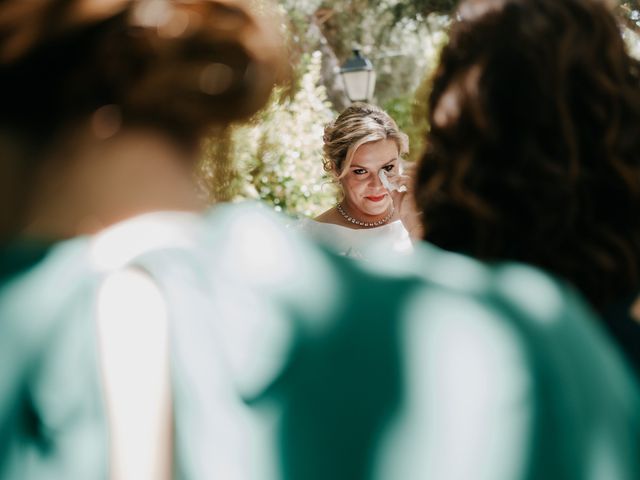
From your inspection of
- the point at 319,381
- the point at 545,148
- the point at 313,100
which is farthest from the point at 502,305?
the point at 313,100

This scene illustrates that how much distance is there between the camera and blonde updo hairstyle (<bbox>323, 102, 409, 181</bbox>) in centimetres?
429

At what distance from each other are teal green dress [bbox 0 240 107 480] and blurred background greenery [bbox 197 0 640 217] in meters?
0.36

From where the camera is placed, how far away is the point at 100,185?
1.20m

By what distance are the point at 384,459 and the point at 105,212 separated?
1.72 feet

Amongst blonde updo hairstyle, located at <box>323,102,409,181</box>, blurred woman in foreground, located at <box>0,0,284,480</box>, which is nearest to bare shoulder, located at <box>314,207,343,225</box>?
blonde updo hairstyle, located at <box>323,102,409,181</box>

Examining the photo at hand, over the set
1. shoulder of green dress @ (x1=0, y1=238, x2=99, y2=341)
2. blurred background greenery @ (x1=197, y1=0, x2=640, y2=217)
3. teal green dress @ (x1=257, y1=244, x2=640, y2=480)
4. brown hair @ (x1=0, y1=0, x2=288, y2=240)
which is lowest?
blurred background greenery @ (x1=197, y1=0, x2=640, y2=217)

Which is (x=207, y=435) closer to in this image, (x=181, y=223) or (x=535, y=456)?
(x=181, y=223)

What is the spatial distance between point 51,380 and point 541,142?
841mm

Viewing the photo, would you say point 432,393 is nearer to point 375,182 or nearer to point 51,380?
point 51,380

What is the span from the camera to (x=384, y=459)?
1050 mm

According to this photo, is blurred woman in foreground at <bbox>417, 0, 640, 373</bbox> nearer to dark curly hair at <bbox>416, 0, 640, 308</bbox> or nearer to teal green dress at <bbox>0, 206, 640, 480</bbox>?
dark curly hair at <bbox>416, 0, 640, 308</bbox>

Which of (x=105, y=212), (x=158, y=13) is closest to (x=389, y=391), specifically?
(x=105, y=212)

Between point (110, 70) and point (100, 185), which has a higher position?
point (110, 70)

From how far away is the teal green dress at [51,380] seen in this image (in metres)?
1.06
